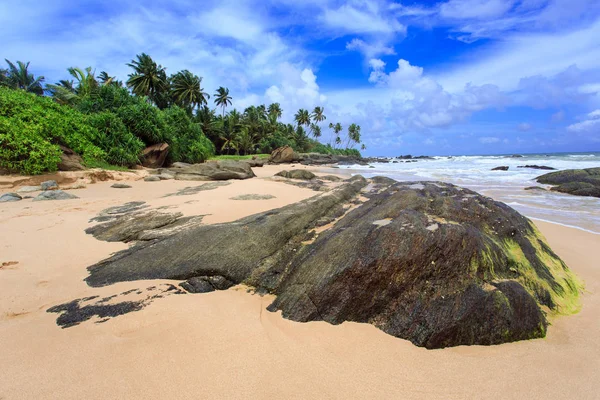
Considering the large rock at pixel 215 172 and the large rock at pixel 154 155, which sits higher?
the large rock at pixel 154 155

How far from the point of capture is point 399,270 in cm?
286

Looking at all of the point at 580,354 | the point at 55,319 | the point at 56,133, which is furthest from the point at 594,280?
the point at 56,133

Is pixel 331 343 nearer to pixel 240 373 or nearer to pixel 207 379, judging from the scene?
pixel 240 373

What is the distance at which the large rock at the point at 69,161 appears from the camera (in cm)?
1272

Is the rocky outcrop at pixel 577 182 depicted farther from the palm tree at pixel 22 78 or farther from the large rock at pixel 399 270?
the palm tree at pixel 22 78

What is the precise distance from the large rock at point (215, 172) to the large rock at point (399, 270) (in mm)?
10947

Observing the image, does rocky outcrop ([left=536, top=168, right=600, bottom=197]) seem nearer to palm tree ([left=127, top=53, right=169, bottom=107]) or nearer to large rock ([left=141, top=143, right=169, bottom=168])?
large rock ([left=141, top=143, right=169, bottom=168])

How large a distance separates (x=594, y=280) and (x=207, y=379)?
5.34 m

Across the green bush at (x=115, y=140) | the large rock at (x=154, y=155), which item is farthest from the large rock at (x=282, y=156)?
the green bush at (x=115, y=140)

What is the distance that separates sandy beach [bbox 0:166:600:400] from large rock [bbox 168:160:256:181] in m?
11.7

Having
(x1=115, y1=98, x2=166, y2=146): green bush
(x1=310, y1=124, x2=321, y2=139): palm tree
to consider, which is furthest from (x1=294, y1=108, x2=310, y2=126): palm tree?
(x1=115, y1=98, x2=166, y2=146): green bush

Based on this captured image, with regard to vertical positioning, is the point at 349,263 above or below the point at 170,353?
above

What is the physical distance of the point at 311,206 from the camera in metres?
5.33

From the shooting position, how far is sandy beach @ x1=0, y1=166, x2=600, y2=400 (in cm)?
198
